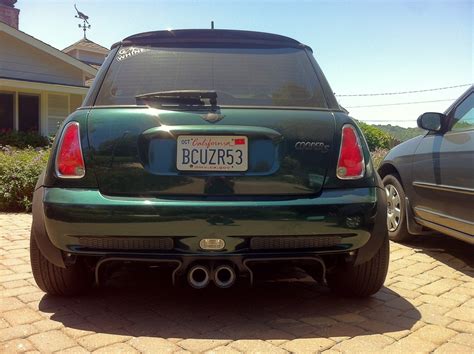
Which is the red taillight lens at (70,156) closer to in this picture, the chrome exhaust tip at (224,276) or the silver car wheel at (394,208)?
the chrome exhaust tip at (224,276)

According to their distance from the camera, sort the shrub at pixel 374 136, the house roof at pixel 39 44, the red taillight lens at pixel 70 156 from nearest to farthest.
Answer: the red taillight lens at pixel 70 156
the house roof at pixel 39 44
the shrub at pixel 374 136

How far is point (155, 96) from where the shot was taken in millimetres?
2576

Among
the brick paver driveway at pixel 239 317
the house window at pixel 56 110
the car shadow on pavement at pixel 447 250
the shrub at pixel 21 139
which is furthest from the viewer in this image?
the house window at pixel 56 110

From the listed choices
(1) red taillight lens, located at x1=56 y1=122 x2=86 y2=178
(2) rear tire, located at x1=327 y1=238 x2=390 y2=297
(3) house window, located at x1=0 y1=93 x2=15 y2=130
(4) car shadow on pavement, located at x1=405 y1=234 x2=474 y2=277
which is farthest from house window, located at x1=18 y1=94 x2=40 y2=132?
(2) rear tire, located at x1=327 y1=238 x2=390 y2=297

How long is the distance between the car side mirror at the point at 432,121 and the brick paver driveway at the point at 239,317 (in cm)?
129

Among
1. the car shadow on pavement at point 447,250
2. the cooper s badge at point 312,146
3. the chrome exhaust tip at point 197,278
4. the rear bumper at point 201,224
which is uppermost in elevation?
the cooper s badge at point 312,146

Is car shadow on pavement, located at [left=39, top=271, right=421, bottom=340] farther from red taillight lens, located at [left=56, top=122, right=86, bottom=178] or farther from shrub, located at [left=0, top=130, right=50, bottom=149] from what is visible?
shrub, located at [left=0, top=130, right=50, bottom=149]

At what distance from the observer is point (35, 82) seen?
56.2ft

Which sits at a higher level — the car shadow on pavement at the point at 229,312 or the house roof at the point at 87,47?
the house roof at the point at 87,47

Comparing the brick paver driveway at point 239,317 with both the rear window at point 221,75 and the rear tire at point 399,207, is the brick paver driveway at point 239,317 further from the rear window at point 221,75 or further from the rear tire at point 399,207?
the rear window at point 221,75

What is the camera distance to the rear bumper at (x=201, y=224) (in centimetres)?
236

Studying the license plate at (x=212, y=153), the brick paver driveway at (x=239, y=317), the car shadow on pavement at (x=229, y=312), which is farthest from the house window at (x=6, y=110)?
the license plate at (x=212, y=153)

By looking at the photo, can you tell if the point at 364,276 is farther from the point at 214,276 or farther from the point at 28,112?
the point at 28,112

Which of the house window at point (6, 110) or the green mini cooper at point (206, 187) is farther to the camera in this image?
the house window at point (6, 110)
